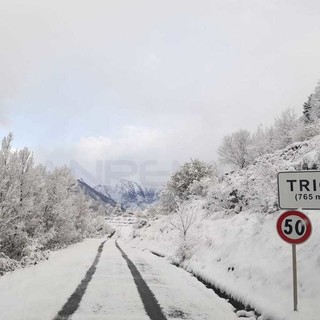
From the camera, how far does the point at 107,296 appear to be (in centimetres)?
1061

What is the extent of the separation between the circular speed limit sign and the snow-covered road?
2392 millimetres

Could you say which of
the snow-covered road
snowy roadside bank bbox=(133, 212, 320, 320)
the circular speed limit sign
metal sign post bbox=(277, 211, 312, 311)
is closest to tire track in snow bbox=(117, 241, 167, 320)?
the snow-covered road

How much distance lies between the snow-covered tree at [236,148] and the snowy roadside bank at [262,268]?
37639mm

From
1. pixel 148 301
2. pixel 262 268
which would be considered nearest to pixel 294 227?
pixel 262 268

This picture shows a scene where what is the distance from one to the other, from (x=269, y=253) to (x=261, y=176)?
583 cm

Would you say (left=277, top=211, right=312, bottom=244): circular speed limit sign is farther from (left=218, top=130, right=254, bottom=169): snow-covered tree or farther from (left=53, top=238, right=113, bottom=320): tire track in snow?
(left=218, top=130, right=254, bottom=169): snow-covered tree

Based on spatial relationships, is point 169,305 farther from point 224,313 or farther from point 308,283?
point 308,283

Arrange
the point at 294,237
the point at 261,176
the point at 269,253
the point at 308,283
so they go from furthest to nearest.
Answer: the point at 261,176 → the point at 269,253 → the point at 308,283 → the point at 294,237

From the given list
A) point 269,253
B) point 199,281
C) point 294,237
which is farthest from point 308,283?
point 199,281

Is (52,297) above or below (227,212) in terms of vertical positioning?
below

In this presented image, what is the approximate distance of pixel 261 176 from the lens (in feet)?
56.4

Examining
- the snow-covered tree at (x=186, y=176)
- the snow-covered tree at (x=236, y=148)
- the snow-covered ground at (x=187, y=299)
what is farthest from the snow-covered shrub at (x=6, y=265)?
the snow-covered tree at (x=236, y=148)

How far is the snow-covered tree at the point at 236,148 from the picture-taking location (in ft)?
184

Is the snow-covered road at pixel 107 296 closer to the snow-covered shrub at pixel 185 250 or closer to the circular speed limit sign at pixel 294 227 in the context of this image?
the circular speed limit sign at pixel 294 227
